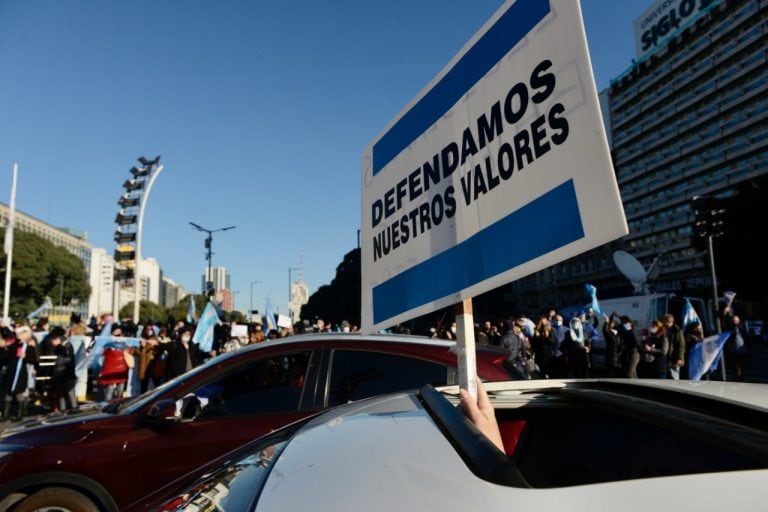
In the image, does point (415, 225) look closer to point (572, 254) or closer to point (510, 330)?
point (572, 254)

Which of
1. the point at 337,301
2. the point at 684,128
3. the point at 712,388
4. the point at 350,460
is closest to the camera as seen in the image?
the point at 350,460

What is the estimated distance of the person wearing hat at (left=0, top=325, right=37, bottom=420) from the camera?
1016cm

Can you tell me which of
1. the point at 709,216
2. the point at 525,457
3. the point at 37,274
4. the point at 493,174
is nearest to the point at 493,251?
the point at 493,174

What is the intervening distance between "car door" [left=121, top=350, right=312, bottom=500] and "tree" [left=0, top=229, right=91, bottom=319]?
215 ft

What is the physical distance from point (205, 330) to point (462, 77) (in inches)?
483

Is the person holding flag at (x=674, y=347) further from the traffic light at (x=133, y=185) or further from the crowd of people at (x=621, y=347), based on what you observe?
the traffic light at (x=133, y=185)

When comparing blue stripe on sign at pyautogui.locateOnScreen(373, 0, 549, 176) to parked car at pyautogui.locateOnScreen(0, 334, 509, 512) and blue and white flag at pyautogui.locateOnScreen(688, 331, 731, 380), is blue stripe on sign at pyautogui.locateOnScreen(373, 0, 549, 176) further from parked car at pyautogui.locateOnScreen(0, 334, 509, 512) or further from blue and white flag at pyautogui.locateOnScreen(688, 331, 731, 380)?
blue and white flag at pyautogui.locateOnScreen(688, 331, 731, 380)

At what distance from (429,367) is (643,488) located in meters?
2.96

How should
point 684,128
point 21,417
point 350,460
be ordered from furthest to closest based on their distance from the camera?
point 684,128 → point 21,417 → point 350,460

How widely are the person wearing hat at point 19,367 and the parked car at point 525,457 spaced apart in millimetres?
9960

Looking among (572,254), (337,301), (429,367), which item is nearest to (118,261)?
(429,367)

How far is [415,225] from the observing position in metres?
2.45

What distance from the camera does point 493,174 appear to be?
2021 mm

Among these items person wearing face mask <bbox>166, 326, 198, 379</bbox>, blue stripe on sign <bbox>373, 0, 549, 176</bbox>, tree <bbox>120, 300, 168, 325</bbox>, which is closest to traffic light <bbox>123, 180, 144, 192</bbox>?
person wearing face mask <bbox>166, 326, 198, 379</bbox>
